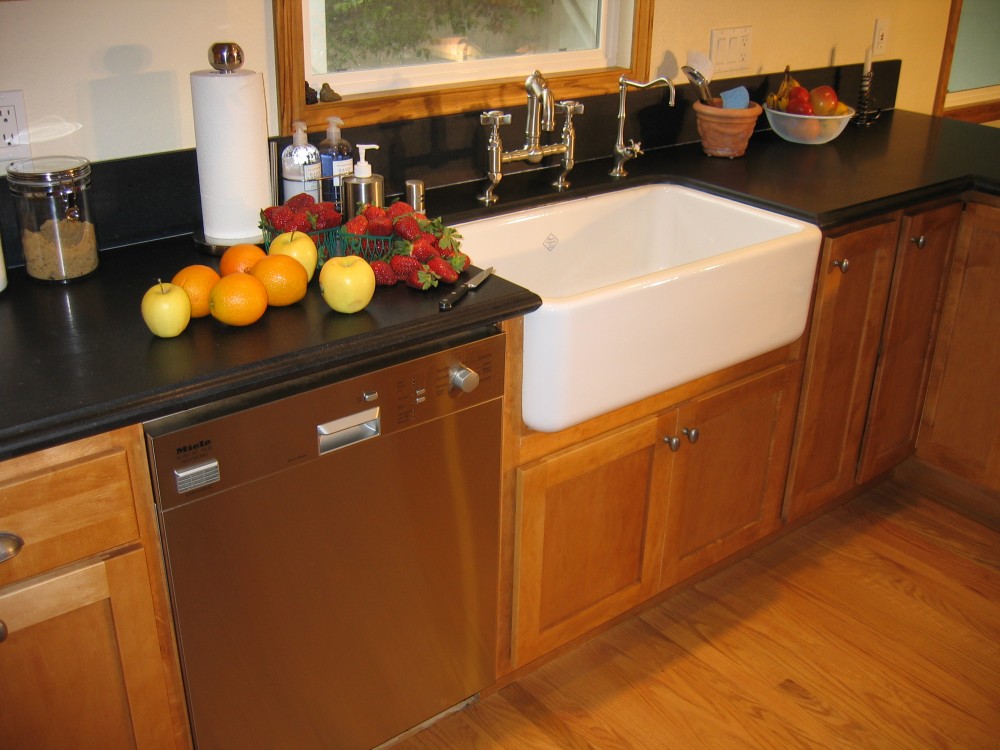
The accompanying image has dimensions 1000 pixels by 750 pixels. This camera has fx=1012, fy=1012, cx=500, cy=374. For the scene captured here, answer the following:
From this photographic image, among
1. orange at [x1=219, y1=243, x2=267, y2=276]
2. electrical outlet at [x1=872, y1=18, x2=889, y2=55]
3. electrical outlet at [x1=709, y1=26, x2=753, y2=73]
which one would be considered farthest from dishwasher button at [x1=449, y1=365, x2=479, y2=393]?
electrical outlet at [x1=872, y1=18, x2=889, y2=55]

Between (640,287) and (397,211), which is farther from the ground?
(397,211)

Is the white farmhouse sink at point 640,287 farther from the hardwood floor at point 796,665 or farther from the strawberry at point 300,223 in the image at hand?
the hardwood floor at point 796,665

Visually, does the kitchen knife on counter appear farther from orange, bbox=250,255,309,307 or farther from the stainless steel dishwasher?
orange, bbox=250,255,309,307

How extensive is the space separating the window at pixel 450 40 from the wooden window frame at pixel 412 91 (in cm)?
4

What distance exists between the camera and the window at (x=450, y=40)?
203 centimetres

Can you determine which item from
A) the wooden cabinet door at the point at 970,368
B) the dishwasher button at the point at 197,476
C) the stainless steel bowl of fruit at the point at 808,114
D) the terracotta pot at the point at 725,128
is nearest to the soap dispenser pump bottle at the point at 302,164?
the dishwasher button at the point at 197,476

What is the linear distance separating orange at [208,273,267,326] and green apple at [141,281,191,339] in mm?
42

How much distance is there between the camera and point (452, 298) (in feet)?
5.15

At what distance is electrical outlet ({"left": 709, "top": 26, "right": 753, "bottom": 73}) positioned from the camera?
2.61 metres

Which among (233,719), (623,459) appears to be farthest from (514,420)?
(233,719)

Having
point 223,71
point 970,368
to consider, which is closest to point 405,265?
point 223,71

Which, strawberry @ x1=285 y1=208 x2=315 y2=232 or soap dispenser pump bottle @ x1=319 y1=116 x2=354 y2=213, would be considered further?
soap dispenser pump bottle @ x1=319 y1=116 x2=354 y2=213

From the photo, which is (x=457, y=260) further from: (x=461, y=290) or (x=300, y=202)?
(x=300, y=202)

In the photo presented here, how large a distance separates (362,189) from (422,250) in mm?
248
